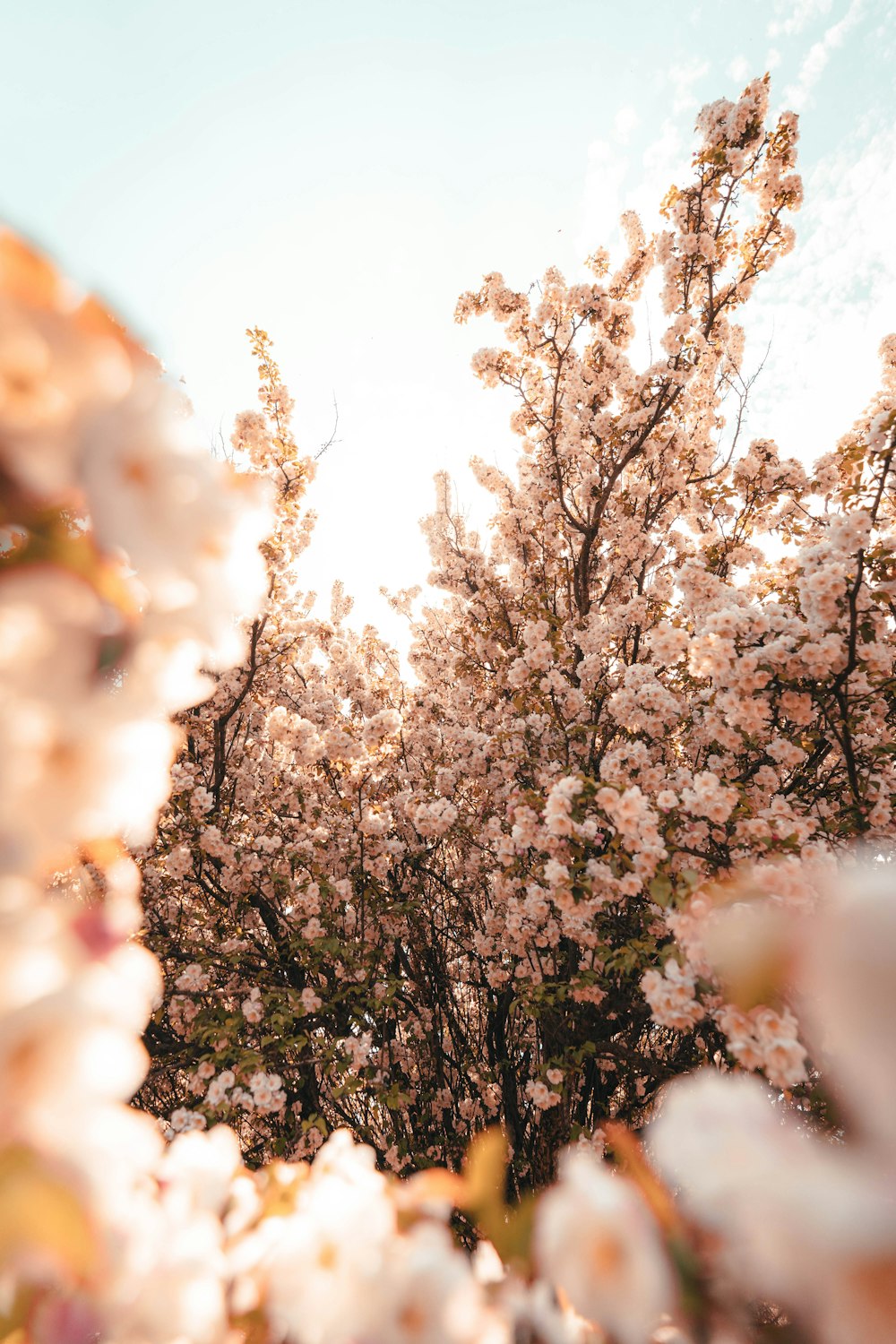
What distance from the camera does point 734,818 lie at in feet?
9.63

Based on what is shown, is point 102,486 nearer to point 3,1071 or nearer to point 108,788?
point 108,788

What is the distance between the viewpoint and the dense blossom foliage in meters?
0.46

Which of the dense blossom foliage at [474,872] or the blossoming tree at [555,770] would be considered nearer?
the dense blossom foliage at [474,872]

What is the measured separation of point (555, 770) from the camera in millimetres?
4500

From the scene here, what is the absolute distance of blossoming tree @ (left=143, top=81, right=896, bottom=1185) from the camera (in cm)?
303

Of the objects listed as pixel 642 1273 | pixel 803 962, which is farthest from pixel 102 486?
pixel 642 1273

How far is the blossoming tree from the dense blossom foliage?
0.14ft

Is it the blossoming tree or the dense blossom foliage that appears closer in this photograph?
the dense blossom foliage

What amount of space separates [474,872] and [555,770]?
174 centimetres

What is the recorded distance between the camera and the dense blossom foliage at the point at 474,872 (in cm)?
46

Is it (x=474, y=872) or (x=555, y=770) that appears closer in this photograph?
(x=555, y=770)

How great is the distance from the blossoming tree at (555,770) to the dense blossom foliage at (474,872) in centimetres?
4

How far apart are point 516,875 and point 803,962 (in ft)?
12.4

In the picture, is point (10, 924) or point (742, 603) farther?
point (742, 603)
